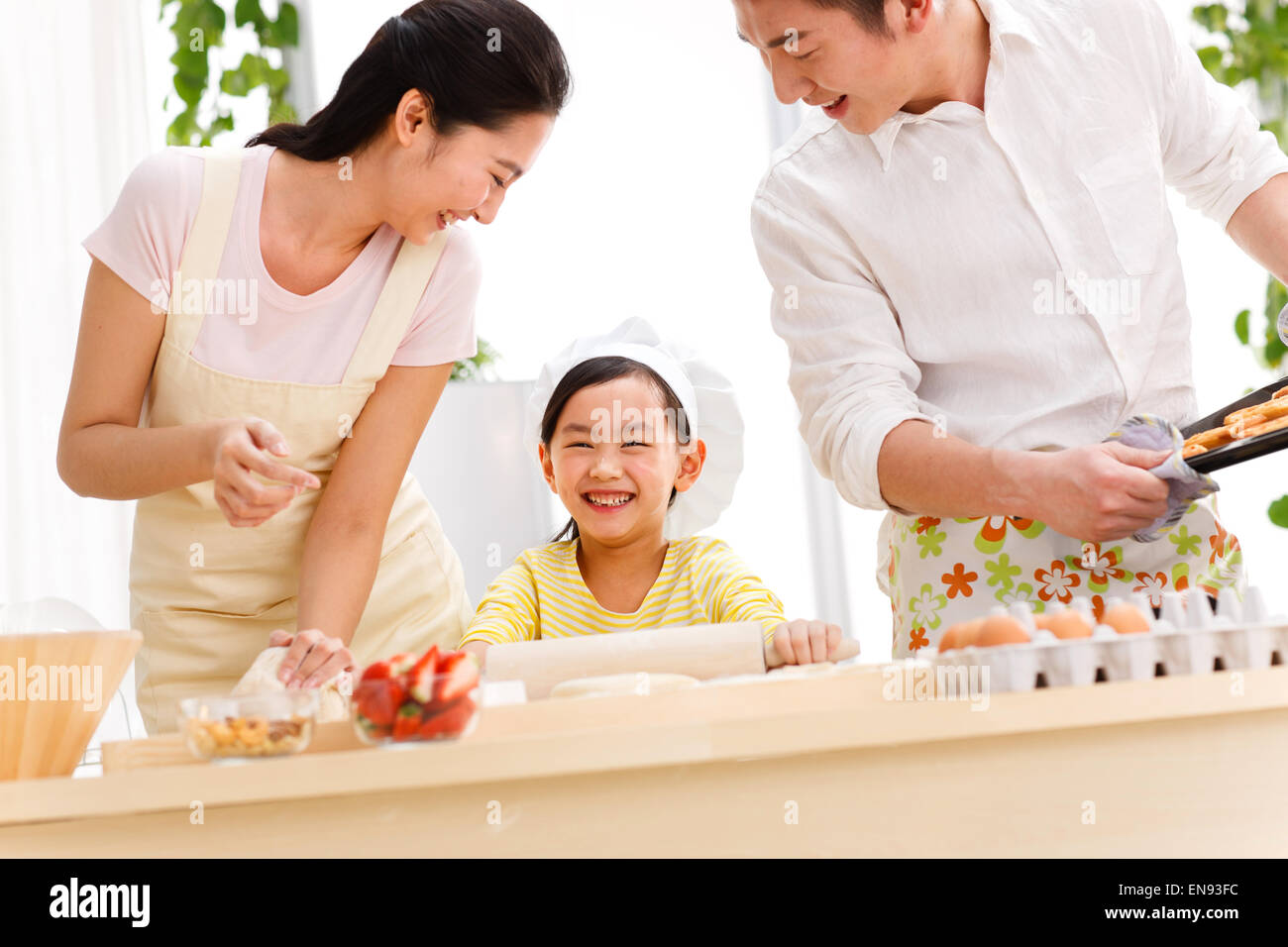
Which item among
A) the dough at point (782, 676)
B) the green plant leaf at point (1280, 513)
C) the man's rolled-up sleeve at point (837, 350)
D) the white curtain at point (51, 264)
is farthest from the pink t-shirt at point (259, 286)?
the green plant leaf at point (1280, 513)

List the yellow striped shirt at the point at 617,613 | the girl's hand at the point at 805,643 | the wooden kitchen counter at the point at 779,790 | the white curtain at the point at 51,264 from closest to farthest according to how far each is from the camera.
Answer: the wooden kitchen counter at the point at 779,790, the girl's hand at the point at 805,643, the yellow striped shirt at the point at 617,613, the white curtain at the point at 51,264

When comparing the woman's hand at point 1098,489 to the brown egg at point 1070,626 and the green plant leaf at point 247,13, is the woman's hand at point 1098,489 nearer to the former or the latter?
the brown egg at point 1070,626

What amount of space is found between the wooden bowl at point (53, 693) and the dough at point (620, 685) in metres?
0.30

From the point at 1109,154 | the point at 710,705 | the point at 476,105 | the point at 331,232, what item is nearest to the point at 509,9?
the point at 476,105

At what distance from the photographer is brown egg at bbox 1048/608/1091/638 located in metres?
0.81

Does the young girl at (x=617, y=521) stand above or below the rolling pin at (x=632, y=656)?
above

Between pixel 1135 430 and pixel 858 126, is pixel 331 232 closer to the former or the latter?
pixel 858 126

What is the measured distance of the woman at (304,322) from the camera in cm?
137

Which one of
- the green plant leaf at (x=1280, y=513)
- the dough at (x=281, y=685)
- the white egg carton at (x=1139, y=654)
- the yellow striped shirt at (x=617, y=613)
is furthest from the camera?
the green plant leaf at (x=1280, y=513)

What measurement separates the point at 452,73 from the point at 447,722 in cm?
88

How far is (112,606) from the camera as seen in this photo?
2.60 meters

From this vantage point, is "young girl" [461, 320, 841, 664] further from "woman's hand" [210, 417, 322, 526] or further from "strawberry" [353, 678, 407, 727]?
"strawberry" [353, 678, 407, 727]
